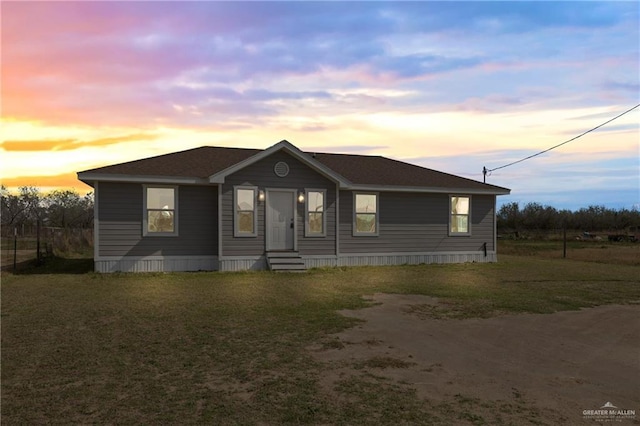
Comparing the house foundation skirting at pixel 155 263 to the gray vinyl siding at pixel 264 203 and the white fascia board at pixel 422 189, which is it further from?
the white fascia board at pixel 422 189

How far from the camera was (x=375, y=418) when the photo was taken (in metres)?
3.82

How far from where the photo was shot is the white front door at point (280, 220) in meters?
15.6

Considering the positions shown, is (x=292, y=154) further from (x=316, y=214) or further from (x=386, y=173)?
(x=386, y=173)

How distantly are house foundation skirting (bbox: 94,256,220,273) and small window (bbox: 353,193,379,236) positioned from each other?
524 centimetres

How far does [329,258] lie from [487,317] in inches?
337

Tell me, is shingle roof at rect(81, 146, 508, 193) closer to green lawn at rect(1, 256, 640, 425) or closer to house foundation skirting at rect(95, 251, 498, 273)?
house foundation skirting at rect(95, 251, 498, 273)

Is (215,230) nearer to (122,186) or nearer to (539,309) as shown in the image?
(122,186)

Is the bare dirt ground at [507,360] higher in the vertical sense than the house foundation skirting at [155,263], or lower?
lower

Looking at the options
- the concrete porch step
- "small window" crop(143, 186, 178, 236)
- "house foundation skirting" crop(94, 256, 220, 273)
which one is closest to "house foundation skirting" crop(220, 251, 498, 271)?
the concrete porch step

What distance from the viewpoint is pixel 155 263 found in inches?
578

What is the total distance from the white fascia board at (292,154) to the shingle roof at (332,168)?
0.74 feet

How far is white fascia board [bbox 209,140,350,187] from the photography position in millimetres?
14531

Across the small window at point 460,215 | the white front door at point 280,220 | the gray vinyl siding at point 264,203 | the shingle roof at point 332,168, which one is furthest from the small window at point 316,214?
the small window at point 460,215

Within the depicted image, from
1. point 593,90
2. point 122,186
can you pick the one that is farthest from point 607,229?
point 122,186
